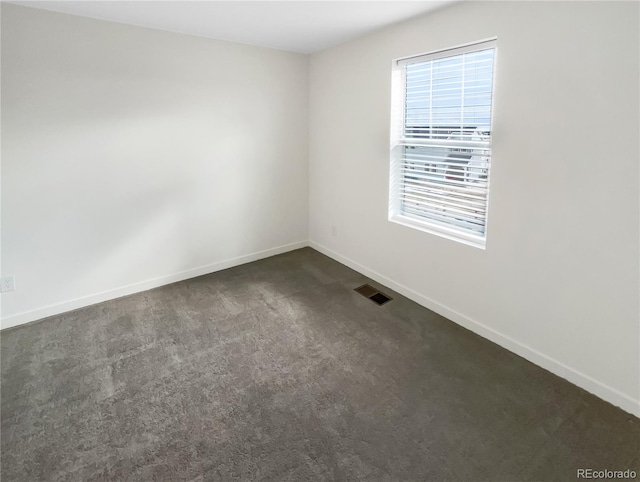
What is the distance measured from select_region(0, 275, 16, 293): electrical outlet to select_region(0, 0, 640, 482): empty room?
0.03 feet

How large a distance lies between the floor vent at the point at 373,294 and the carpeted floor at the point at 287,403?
0.50 ft

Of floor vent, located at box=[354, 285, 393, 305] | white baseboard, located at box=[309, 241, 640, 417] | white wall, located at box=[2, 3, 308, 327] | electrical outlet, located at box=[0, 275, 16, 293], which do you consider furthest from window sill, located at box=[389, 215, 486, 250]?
electrical outlet, located at box=[0, 275, 16, 293]

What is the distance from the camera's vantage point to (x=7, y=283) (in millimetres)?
2809

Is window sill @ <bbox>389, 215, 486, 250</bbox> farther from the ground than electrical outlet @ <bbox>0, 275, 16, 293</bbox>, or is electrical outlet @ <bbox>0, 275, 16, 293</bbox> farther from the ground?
window sill @ <bbox>389, 215, 486, 250</bbox>

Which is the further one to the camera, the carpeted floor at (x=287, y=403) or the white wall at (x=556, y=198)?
the white wall at (x=556, y=198)

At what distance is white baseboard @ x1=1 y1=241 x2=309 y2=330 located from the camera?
2.92 meters

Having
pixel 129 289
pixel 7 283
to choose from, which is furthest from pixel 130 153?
pixel 7 283

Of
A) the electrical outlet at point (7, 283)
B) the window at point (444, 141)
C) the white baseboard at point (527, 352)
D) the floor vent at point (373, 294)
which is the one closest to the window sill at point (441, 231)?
the window at point (444, 141)

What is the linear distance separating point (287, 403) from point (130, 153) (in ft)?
8.36

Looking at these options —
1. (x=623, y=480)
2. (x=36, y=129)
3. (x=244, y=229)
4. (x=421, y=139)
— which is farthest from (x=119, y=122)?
(x=623, y=480)

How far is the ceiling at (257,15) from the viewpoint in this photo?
8.23ft

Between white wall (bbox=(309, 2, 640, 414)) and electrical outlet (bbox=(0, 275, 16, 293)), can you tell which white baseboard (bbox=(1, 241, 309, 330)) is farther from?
white wall (bbox=(309, 2, 640, 414))

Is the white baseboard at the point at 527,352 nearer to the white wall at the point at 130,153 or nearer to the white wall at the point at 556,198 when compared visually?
the white wall at the point at 556,198

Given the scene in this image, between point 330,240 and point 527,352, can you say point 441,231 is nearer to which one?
point 527,352
